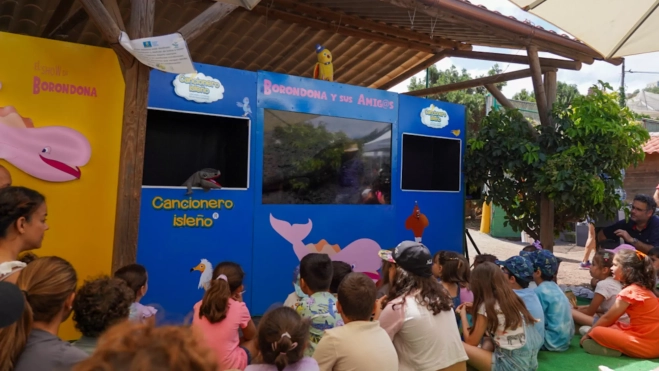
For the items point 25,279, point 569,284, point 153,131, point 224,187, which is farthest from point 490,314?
point 569,284

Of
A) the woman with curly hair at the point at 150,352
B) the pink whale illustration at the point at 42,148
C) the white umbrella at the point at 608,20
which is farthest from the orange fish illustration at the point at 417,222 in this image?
the woman with curly hair at the point at 150,352

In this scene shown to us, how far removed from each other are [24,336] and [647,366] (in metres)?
4.68

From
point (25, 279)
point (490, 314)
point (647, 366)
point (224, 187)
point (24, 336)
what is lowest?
point (647, 366)

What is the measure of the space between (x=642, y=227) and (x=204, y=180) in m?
5.54

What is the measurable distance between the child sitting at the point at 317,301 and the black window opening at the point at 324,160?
6.18 ft

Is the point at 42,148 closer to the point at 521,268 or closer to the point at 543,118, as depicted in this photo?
the point at 521,268

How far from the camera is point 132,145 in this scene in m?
3.62

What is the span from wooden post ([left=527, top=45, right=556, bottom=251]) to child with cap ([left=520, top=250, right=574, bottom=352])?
85.9 inches

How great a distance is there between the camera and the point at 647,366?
412cm

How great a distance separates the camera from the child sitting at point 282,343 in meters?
2.14

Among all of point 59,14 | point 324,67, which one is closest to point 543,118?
point 324,67

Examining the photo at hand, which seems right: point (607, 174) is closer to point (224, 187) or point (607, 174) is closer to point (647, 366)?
point (647, 366)

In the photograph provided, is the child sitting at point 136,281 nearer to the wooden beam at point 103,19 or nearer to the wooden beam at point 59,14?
the wooden beam at point 103,19

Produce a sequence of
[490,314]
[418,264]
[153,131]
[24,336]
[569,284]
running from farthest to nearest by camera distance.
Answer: [569,284] < [153,131] < [490,314] < [418,264] < [24,336]
